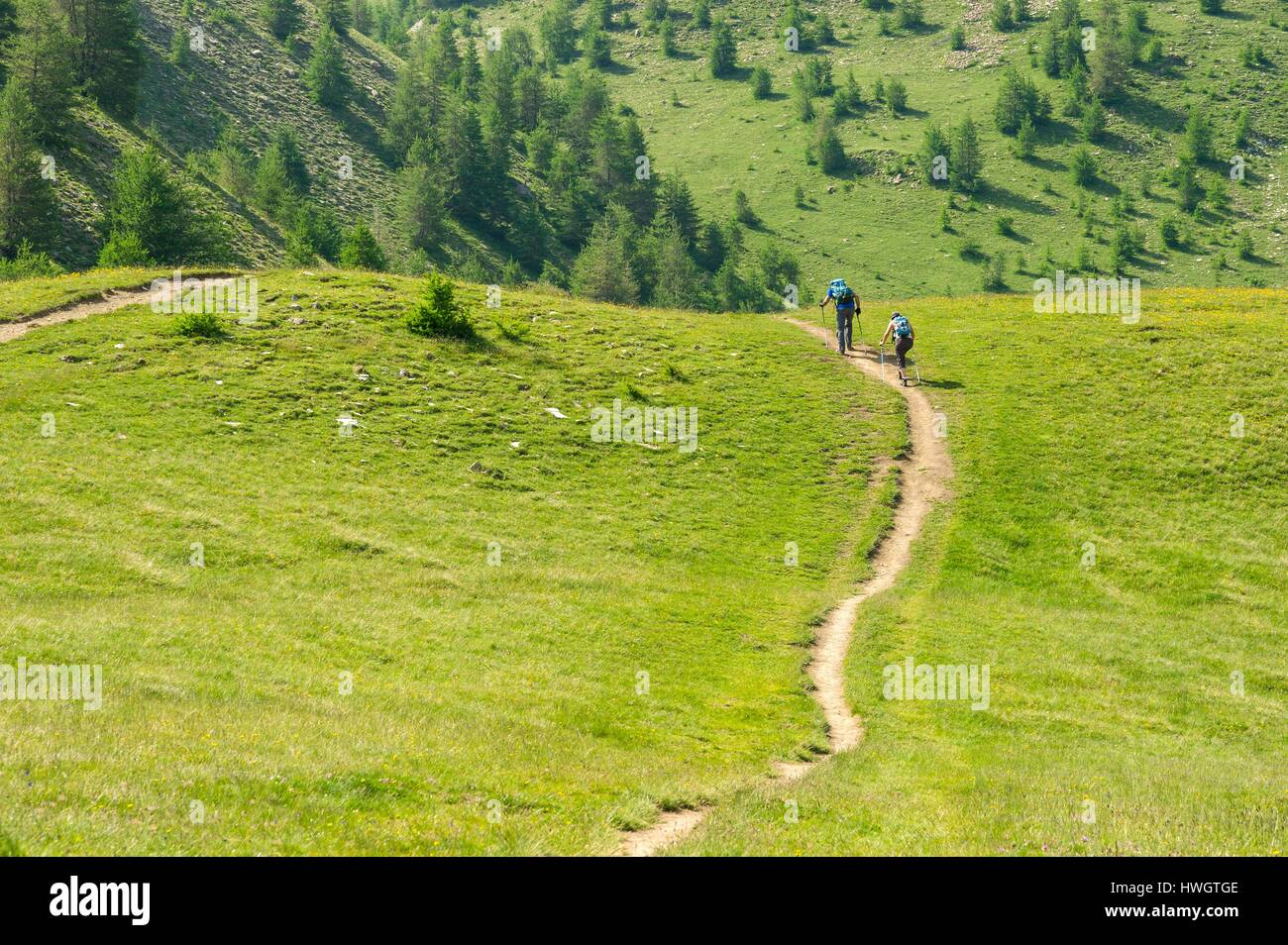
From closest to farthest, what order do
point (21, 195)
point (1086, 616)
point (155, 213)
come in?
point (1086, 616) < point (155, 213) < point (21, 195)

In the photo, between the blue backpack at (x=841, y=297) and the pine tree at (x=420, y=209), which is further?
the pine tree at (x=420, y=209)

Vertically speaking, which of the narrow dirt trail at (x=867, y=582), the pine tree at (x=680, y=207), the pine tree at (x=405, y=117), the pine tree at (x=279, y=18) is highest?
the pine tree at (x=279, y=18)

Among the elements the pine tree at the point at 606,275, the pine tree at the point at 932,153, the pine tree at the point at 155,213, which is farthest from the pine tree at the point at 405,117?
the pine tree at the point at 932,153

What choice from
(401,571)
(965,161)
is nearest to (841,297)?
(401,571)

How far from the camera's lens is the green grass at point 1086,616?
13.7m

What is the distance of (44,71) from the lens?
244ft

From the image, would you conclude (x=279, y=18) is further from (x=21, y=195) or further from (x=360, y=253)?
(x=360, y=253)

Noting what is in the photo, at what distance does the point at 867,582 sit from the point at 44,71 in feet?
257

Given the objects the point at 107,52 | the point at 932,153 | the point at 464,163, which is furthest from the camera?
the point at 932,153

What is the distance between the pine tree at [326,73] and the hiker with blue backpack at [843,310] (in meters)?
126

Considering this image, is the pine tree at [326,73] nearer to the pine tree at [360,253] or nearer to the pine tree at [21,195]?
the pine tree at [21,195]

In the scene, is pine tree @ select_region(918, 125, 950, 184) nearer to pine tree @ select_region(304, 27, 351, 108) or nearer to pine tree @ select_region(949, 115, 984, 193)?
pine tree @ select_region(949, 115, 984, 193)
